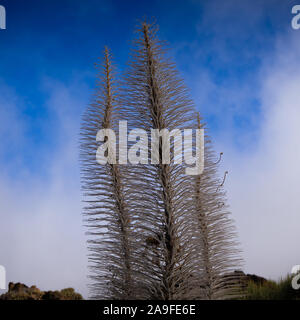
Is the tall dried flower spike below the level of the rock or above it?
above

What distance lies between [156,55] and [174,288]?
179cm

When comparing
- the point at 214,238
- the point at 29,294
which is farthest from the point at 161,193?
the point at 29,294

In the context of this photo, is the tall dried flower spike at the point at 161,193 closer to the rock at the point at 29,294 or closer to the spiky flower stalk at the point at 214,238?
the spiky flower stalk at the point at 214,238

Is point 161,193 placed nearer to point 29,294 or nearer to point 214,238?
point 214,238

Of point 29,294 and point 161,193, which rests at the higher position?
point 161,193

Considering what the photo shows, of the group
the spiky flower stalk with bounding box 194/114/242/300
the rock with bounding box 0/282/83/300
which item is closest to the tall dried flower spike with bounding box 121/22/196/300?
the spiky flower stalk with bounding box 194/114/242/300

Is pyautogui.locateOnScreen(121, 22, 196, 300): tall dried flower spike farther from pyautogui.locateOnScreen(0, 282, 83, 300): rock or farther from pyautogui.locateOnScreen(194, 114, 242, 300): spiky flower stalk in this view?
pyautogui.locateOnScreen(0, 282, 83, 300): rock

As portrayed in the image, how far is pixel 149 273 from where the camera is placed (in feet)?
7.19

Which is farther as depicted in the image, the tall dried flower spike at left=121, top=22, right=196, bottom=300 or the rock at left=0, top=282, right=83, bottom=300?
the rock at left=0, top=282, right=83, bottom=300

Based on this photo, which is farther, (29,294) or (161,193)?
(29,294)

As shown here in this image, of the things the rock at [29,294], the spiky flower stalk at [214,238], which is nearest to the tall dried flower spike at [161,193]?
the spiky flower stalk at [214,238]
